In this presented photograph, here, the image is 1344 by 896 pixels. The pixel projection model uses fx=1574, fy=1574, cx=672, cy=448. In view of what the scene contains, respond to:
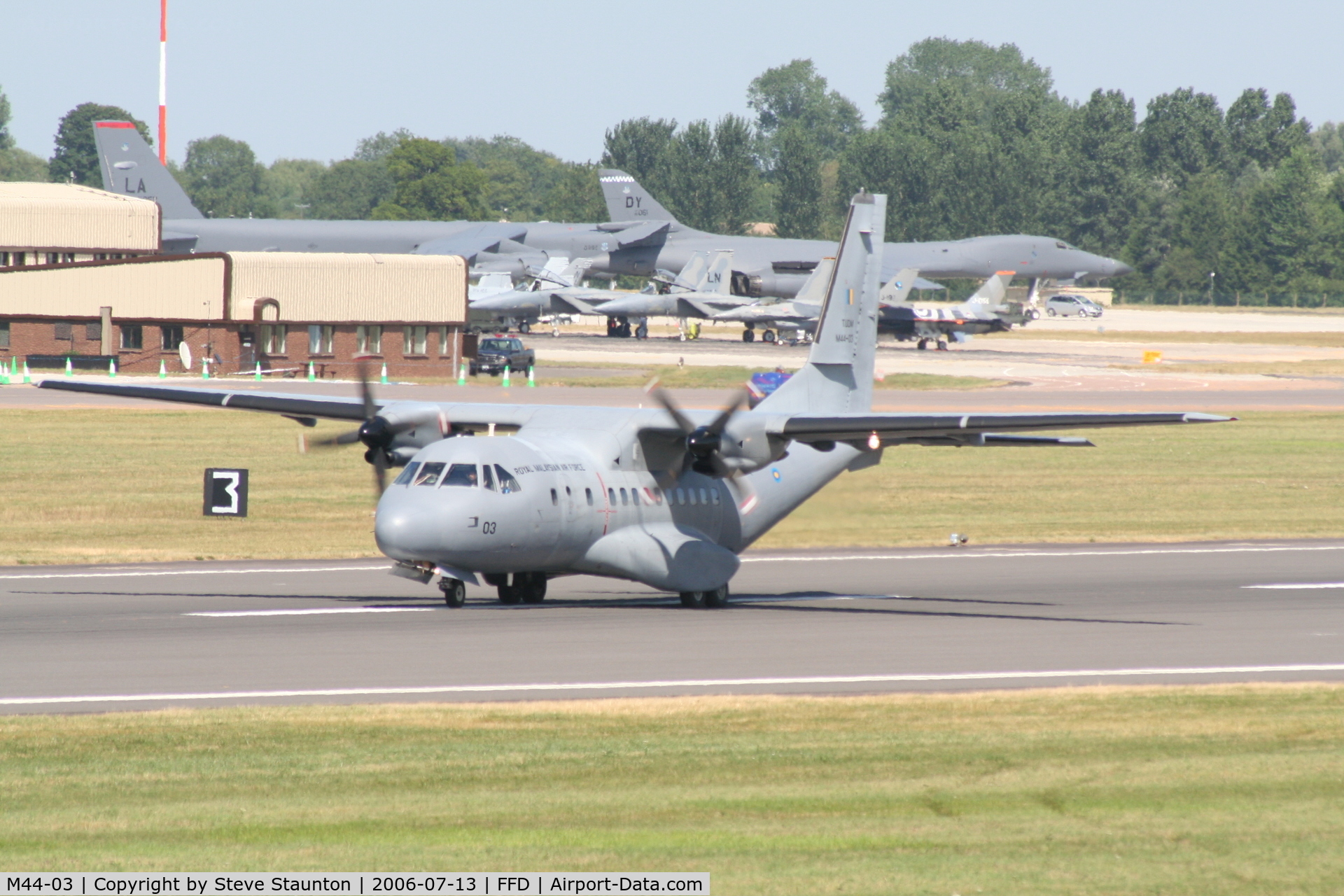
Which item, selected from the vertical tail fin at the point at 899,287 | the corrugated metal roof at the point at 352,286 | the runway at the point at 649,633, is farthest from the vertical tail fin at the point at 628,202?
the runway at the point at 649,633

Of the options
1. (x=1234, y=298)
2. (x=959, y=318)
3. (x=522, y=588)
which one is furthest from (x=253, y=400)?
(x=1234, y=298)

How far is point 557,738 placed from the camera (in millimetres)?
15445

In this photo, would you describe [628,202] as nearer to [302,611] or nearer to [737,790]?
[302,611]

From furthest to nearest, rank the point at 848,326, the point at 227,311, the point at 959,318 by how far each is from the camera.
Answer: the point at 959,318 → the point at 227,311 → the point at 848,326

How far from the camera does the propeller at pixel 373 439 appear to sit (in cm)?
2530

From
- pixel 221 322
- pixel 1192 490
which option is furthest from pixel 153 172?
pixel 1192 490

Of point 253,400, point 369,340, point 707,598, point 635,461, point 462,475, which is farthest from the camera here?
point 369,340

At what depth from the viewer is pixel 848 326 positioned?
93.7 feet

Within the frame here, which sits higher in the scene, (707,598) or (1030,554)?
(707,598)

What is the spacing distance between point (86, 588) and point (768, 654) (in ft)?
42.6

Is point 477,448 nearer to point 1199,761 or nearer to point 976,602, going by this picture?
point 976,602

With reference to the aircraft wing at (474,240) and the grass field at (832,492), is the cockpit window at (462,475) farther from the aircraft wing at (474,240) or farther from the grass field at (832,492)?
the aircraft wing at (474,240)

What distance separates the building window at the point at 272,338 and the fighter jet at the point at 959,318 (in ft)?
129

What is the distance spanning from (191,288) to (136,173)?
48386mm
